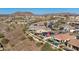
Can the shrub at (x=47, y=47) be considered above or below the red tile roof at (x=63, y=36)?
below

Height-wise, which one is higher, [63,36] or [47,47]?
[63,36]

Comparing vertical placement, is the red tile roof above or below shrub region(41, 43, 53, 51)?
above
